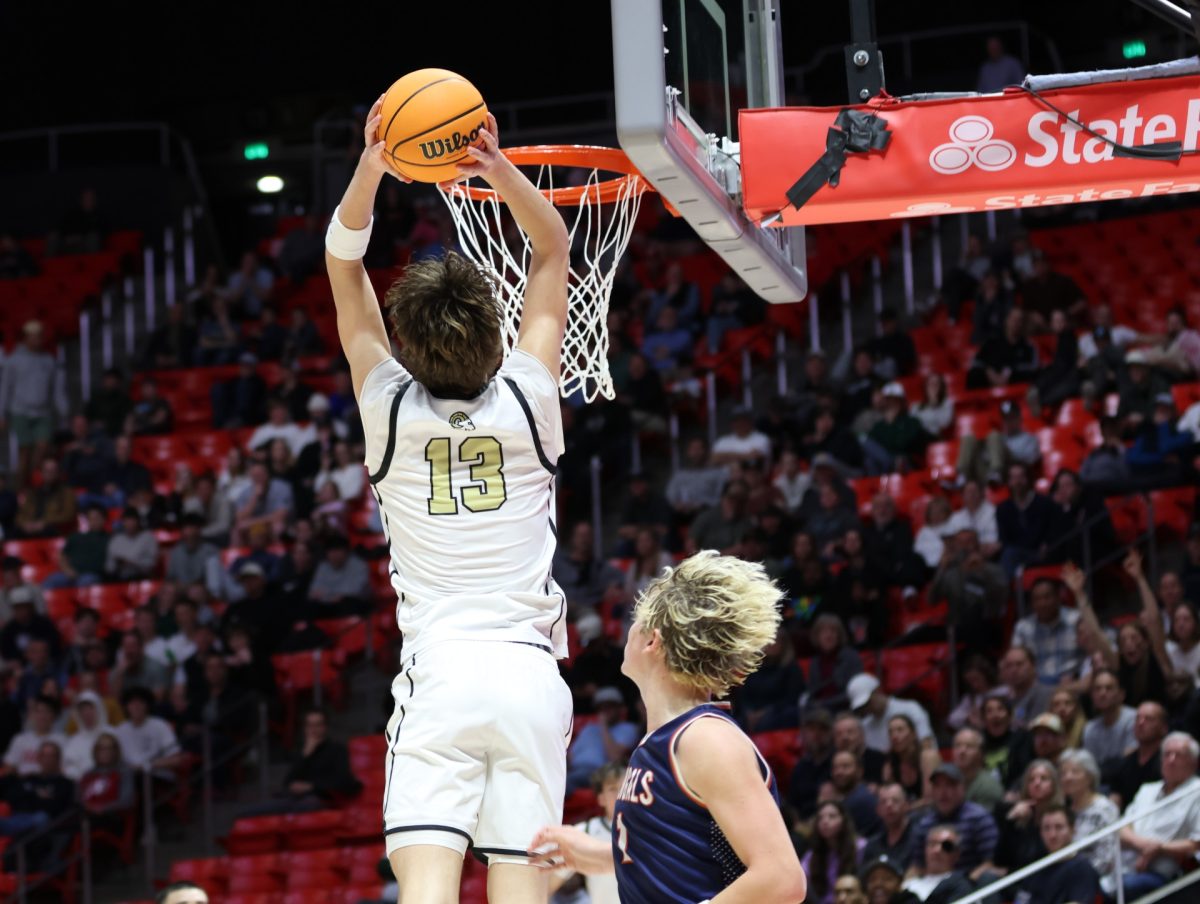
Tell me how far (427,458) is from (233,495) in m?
10.9

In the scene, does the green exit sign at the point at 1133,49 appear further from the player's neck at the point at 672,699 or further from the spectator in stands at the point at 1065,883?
the player's neck at the point at 672,699

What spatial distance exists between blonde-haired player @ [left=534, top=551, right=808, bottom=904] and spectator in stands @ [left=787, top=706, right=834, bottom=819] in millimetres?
6289

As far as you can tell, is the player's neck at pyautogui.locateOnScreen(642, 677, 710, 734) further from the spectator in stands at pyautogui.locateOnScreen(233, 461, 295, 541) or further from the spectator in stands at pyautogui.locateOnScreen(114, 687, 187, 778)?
the spectator in stands at pyautogui.locateOnScreen(233, 461, 295, 541)

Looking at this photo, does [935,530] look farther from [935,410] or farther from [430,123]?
[430,123]

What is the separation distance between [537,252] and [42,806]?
29.2 feet

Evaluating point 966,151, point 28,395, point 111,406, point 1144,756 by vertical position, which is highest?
point 28,395

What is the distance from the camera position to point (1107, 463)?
11562 millimetres

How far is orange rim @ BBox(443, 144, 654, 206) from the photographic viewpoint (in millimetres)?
5434

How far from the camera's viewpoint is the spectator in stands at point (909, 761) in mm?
9273

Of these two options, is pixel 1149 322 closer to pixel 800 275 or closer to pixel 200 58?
pixel 800 275

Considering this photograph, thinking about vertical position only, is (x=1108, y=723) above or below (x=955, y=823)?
above

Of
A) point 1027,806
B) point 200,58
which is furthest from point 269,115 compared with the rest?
point 1027,806

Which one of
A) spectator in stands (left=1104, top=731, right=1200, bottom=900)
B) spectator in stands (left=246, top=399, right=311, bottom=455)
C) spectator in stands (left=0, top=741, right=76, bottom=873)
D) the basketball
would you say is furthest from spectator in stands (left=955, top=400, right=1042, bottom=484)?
the basketball

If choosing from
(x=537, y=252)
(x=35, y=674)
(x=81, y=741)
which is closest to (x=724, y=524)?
(x=81, y=741)
